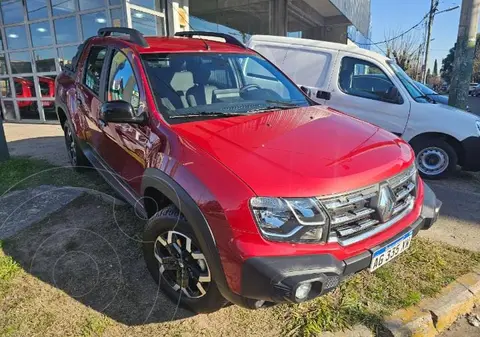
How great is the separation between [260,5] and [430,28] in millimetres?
20751

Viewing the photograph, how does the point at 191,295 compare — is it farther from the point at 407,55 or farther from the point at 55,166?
the point at 407,55

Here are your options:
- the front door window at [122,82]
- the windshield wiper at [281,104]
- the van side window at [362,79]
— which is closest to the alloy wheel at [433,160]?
the van side window at [362,79]

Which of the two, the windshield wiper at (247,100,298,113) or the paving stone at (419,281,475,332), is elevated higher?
the windshield wiper at (247,100,298,113)

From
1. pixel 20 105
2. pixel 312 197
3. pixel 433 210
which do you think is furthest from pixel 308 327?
pixel 20 105

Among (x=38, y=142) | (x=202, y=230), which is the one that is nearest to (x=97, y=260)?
(x=202, y=230)

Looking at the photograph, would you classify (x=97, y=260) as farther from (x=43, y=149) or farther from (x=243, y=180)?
(x=43, y=149)

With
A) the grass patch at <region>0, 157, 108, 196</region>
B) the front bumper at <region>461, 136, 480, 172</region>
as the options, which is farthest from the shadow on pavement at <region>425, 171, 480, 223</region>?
the grass patch at <region>0, 157, 108, 196</region>

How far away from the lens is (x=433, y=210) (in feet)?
8.45

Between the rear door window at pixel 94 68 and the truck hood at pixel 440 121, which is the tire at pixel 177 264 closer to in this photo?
the rear door window at pixel 94 68

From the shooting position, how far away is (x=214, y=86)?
317cm

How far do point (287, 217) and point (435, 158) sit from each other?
4.34 m

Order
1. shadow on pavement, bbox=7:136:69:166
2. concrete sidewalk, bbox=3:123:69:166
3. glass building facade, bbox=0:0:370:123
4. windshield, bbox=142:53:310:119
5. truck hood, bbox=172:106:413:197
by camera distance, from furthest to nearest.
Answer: glass building facade, bbox=0:0:370:123, concrete sidewalk, bbox=3:123:69:166, shadow on pavement, bbox=7:136:69:166, windshield, bbox=142:53:310:119, truck hood, bbox=172:106:413:197

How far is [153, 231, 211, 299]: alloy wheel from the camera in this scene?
2.25 meters

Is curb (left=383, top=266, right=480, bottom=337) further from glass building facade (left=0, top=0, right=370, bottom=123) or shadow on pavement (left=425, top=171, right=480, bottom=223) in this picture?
glass building facade (left=0, top=0, right=370, bottom=123)
